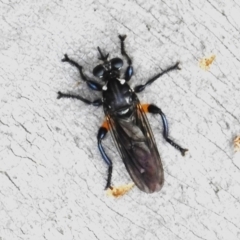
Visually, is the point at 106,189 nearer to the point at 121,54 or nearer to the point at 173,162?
the point at 173,162

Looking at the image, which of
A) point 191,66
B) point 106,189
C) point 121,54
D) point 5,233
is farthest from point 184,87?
point 5,233

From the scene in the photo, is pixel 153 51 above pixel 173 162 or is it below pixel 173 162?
above

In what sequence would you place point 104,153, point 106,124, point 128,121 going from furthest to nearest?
1. point 128,121
2. point 106,124
3. point 104,153

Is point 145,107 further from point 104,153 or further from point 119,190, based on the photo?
point 119,190

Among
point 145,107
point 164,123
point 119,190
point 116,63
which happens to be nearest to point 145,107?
point 145,107

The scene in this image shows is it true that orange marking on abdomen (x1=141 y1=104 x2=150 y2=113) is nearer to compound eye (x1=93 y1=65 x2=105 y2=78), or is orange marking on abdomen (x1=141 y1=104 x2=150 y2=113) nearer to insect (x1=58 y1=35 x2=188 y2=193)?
insect (x1=58 y1=35 x2=188 y2=193)

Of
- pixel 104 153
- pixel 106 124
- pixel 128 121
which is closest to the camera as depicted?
pixel 104 153

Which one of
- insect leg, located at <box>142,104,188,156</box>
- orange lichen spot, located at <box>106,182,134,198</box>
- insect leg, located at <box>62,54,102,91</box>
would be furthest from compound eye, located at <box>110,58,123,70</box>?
orange lichen spot, located at <box>106,182,134,198</box>
